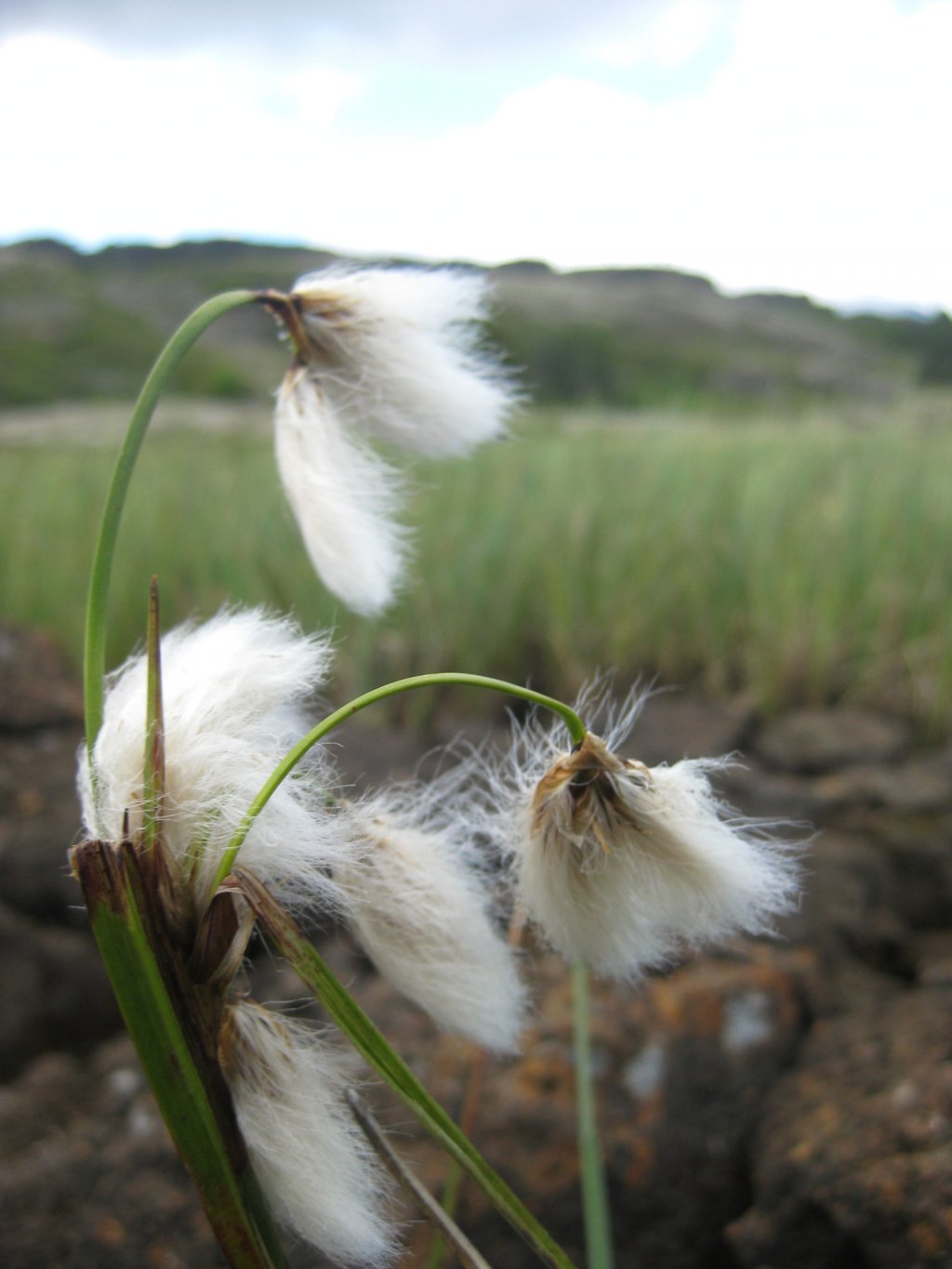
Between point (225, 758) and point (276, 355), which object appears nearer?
point (225, 758)

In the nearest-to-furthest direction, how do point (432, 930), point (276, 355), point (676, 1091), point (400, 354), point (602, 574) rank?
1. point (432, 930)
2. point (400, 354)
3. point (676, 1091)
4. point (602, 574)
5. point (276, 355)

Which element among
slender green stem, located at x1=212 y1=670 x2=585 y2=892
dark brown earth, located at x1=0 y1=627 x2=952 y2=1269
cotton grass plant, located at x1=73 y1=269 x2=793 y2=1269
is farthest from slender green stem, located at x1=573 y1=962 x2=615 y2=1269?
slender green stem, located at x1=212 y1=670 x2=585 y2=892

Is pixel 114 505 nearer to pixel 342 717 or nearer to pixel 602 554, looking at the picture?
pixel 342 717

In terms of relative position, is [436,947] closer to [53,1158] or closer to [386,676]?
[53,1158]

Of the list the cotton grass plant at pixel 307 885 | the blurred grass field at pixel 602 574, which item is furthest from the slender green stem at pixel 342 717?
the blurred grass field at pixel 602 574

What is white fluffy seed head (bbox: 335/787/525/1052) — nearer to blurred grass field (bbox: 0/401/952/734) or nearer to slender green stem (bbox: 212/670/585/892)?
slender green stem (bbox: 212/670/585/892)

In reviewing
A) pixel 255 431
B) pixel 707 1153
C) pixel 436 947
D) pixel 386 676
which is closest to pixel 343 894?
pixel 436 947

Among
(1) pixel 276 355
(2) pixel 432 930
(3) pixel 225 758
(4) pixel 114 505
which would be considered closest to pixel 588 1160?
(2) pixel 432 930

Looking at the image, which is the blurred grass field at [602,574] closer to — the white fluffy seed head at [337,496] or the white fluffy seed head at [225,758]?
the white fluffy seed head at [337,496]
